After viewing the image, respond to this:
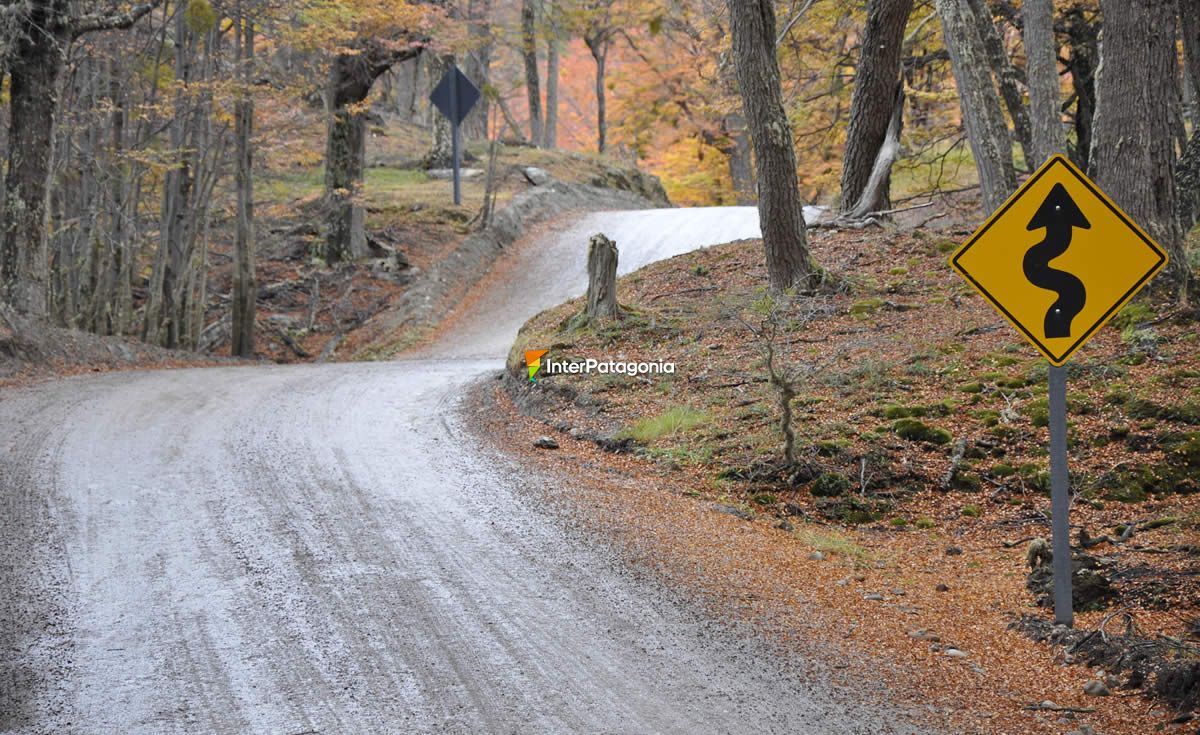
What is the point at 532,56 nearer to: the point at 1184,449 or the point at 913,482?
the point at 913,482

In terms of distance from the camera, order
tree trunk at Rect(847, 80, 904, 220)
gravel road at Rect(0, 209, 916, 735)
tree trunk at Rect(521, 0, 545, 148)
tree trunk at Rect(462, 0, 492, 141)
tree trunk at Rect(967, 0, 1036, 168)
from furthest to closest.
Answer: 1. tree trunk at Rect(521, 0, 545, 148)
2. tree trunk at Rect(462, 0, 492, 141)
3. tree trunk at Rect(847, 80, 904, 220)
4. tree trunk at Rect(967, 0, 1036, 168)
5. gravel road at Rect(0, 209, 916, 735)

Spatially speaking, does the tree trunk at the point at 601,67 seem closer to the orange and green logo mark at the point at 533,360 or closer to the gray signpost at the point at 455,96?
the gray signpost at the point at 455,96

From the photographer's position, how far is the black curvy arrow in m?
5.08

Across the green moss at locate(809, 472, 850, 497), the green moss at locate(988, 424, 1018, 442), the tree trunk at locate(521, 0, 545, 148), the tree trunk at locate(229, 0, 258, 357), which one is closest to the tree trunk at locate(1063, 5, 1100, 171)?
the green moss at locate(988, 424, 1018, 442)

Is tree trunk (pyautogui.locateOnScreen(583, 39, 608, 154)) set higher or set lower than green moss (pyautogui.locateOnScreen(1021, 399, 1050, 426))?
higher

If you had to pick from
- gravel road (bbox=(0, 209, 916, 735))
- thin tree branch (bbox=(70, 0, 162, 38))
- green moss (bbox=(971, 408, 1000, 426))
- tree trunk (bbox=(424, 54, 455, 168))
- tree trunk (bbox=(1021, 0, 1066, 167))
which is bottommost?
gravel road (bbox=(0, 209, 916, 735))

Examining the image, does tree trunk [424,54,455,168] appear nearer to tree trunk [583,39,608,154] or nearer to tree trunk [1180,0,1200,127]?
tree trunk [583,39,608,154]

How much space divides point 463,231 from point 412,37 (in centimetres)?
468

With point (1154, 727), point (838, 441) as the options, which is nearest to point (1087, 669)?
point (1154, 727)

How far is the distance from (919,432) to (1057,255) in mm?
3337

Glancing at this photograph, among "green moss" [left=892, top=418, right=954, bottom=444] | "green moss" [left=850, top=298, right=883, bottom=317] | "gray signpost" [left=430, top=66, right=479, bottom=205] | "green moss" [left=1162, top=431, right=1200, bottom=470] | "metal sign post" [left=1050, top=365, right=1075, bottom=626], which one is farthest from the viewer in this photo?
"gray signpost" [left=430, top=66, right=479, bottom=205]

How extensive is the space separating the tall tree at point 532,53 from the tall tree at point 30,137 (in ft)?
62.4

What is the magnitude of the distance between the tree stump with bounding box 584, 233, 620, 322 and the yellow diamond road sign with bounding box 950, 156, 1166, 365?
7.16 m

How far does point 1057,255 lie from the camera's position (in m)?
5.09
